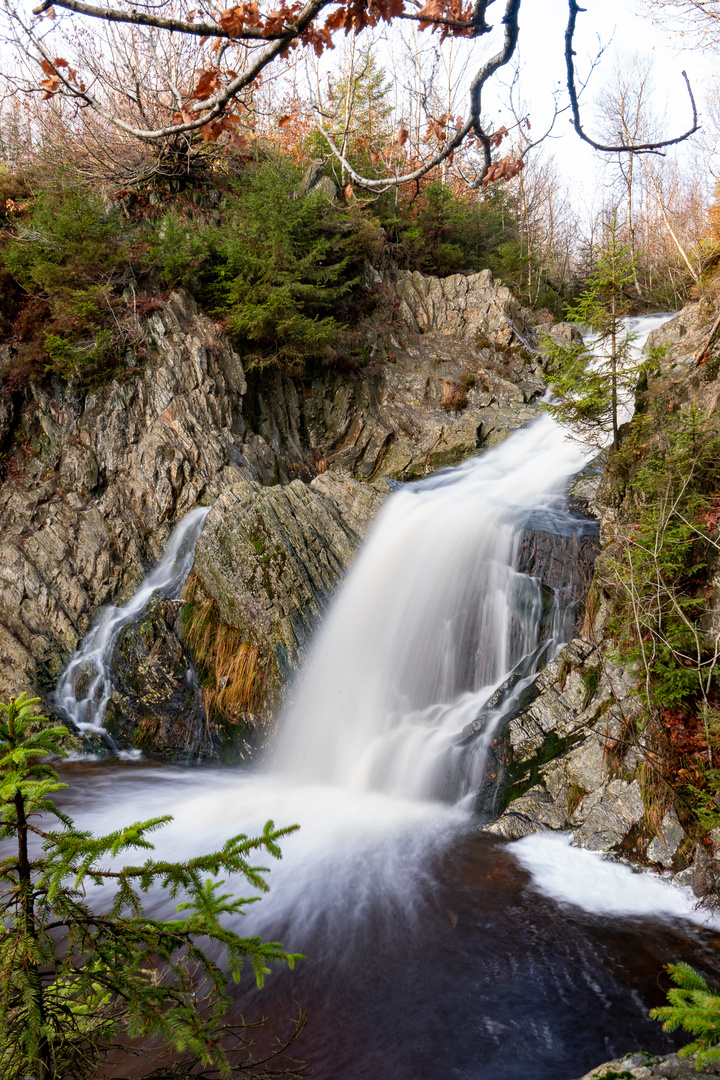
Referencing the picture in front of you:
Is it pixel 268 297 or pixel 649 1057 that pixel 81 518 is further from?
pixel 649 1057

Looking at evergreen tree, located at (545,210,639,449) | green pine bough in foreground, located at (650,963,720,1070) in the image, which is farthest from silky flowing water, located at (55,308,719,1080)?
green pine bough in foreground, located at (650,963,720,1070)

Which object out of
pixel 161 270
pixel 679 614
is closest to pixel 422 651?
pixel 679 614

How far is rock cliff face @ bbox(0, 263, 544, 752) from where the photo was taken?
8383 mm

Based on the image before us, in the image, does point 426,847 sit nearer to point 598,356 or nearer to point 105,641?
point 105,641

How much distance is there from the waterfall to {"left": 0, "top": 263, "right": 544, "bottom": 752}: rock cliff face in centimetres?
61

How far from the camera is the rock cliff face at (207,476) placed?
8383 mm

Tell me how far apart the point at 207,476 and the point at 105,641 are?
323 centimetres

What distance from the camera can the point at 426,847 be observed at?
551 centimetres

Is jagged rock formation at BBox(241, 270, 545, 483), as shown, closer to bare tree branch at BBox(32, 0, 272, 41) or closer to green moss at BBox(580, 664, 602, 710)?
green moss at BBox(580, 664, 602, 710)

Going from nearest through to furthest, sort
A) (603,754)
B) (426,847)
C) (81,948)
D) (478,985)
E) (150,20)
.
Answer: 1. (150,20)
2. (81,948)
3. (478,985)
4. (426,847)
5. (603,754)

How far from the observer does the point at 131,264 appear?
36.4 feet

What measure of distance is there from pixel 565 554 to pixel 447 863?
3.91m

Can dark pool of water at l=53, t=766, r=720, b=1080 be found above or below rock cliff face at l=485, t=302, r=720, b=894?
below

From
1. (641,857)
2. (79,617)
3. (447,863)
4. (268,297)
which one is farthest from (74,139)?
(641,857)
